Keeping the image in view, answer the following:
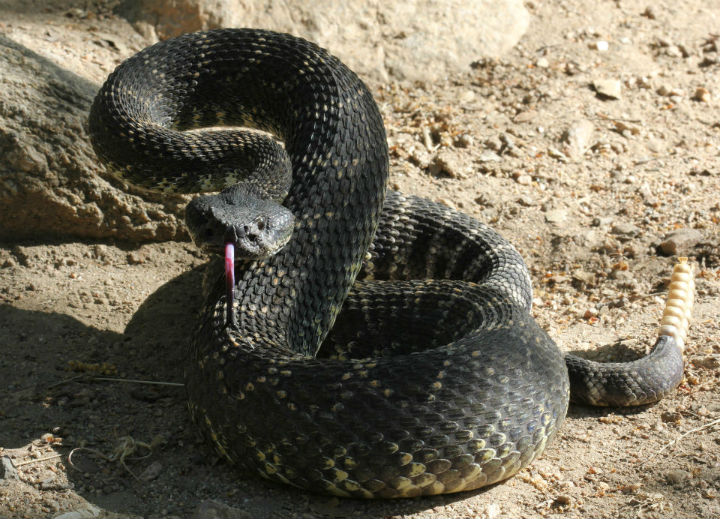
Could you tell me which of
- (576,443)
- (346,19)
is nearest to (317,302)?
(576,443)

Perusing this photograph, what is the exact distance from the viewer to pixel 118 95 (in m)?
5.86

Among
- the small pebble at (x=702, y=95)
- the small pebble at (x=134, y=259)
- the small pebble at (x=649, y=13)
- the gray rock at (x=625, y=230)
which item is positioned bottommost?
the small pebble at (x=134, y=259)

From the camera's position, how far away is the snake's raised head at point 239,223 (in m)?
4.71

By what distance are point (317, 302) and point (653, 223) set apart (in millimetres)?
3554

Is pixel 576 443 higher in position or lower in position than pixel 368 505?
higher

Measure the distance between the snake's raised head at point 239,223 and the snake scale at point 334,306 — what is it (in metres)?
0.02

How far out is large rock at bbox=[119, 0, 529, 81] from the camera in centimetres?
898

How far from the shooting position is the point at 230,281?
467cm

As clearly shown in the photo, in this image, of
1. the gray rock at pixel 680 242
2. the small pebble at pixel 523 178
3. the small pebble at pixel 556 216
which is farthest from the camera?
the small pebble at pixel 523 178

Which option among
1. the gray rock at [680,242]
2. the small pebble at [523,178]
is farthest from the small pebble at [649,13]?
the gray rock at [680,242]

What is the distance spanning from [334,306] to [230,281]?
1052 millimetres

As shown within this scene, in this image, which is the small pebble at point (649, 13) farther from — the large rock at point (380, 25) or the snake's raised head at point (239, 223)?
the snake's raised head at point (239, 223)

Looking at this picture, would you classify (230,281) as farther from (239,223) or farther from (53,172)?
(53,172)

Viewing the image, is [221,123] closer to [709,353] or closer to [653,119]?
[709,353]
